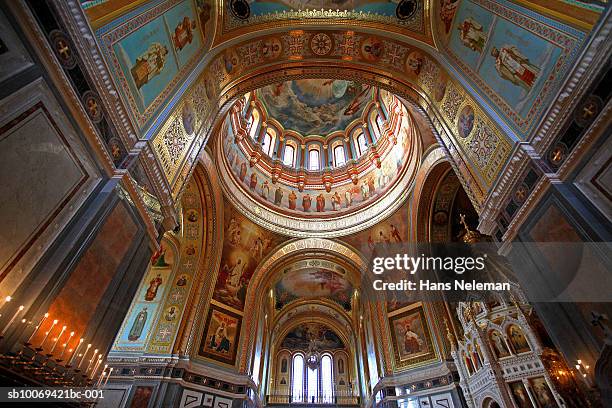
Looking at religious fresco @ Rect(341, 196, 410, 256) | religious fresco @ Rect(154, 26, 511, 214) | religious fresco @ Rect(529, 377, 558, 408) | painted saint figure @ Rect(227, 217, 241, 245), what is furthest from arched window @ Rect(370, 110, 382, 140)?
religious fresco @ Rect(529, 377, 558, 408)

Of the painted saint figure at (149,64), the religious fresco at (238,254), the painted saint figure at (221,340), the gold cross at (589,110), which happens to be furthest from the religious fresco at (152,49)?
the painted saint figure at (221,340)

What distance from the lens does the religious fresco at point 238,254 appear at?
14875mm

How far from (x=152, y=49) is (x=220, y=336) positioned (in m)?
12.0

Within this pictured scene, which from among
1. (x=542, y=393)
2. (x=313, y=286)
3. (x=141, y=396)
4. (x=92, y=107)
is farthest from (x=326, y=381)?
(x=92, y=107)

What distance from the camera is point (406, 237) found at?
15836 millimetres

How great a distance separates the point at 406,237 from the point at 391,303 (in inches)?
144

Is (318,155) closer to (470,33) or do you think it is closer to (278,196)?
(278,196)

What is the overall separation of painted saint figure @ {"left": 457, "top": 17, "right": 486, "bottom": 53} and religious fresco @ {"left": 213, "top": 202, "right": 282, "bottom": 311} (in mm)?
12421

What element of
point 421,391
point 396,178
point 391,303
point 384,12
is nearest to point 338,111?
point 396,178

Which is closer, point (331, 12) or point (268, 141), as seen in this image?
point (331, 12)

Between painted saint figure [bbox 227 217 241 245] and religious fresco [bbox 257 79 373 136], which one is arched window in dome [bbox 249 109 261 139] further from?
painted saint figure [bbox 227 217 241 245]

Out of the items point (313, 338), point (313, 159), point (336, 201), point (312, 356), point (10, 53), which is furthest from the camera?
point (313, 338)

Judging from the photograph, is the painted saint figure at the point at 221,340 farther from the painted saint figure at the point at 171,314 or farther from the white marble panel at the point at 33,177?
the white marble panel at the point at 33,177

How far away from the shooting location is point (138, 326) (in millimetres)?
12422
